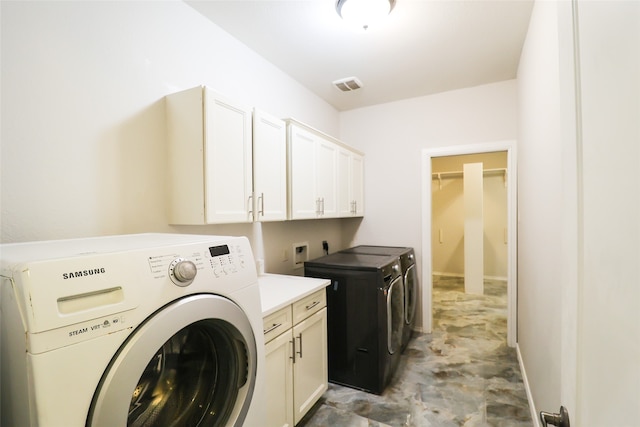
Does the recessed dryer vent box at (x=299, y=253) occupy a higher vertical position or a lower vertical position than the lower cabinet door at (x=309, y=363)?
higher

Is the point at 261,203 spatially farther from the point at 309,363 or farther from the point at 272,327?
the point at 309,363

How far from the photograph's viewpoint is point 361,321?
2.23 m

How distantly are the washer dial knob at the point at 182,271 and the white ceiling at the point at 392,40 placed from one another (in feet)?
5.54

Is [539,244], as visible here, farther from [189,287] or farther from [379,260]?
[189,287]

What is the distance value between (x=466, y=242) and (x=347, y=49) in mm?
3805

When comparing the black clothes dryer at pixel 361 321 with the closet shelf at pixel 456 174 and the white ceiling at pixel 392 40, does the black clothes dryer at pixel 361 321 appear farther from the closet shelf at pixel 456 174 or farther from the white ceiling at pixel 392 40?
the closet shelf at pixel 456 174

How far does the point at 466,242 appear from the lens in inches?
193

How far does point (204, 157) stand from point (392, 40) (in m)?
1.63

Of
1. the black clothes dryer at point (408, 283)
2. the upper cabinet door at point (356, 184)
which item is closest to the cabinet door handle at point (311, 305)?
the black clothes dryer at point (408, 283)

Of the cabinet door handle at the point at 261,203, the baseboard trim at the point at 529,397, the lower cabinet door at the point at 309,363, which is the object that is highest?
the cabinet door handle at the point at 261,203

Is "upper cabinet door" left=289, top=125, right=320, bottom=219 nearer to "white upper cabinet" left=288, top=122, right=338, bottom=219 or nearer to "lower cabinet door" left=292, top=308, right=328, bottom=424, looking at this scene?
"white upper cabinet" left=288, top=122, right=338, bottom=219

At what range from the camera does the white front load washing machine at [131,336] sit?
63cm

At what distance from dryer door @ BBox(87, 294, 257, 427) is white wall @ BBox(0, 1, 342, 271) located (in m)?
0.77

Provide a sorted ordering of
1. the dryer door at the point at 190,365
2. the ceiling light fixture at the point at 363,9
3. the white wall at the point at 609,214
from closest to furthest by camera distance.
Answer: the white wall at the point at 609,214, the dryer door at the point at 190,365, the ceiling light fixture at the point at 363,9
